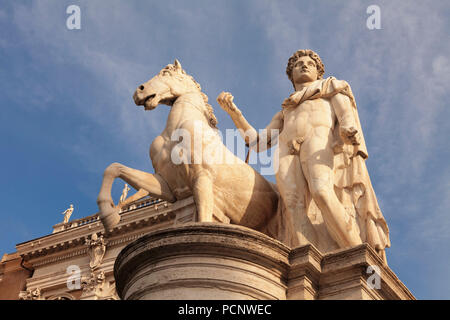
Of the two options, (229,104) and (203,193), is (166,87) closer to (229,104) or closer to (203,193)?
(229,104)

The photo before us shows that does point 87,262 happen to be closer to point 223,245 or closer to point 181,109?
point 181,109

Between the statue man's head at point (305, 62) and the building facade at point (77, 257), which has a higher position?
the building facade at point (77, 257)

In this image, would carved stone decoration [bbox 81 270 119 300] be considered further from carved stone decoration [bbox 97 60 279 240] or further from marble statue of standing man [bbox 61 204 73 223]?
carved stone decoration [bbox 97 60 279 240]

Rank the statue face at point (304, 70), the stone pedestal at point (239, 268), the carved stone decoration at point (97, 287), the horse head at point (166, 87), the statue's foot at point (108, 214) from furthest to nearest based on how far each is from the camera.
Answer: the carved stone decoration at point (97, 287), the statue face at point (304, 70), the horse head at point (166, 87), the statue's foot at point (108, 214), the stone pedestal at point (239, 268)

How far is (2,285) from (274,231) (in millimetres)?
28138

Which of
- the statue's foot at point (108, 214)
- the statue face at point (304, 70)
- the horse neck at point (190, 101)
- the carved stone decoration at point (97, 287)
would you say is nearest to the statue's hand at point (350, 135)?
the statue face at point (304, 70)

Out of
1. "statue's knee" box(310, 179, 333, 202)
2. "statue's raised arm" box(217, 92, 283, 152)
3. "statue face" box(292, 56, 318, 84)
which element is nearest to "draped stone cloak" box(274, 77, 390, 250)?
"statue's knee" box(310, 179, 333, 202)

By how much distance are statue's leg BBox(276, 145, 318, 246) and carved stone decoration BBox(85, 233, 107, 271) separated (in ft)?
72.2

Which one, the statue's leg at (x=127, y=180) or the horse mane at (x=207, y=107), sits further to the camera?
the horse mane at (x=207, y=107)

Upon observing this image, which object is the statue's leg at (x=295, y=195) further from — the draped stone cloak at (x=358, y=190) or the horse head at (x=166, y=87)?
the horse head at (x=166, y=87)

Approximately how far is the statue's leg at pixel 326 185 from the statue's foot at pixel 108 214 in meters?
2.53

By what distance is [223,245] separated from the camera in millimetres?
7125

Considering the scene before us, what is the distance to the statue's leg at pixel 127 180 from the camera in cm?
866
